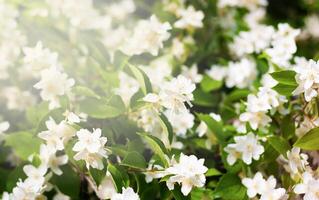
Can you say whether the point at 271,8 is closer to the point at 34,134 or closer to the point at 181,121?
the point at 181,121

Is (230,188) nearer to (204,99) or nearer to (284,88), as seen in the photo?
(284,88)

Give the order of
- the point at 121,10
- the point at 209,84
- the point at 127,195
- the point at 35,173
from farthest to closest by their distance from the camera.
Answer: the point at 121,10 → the point at 209,84 → the point at 35,173 → the point at 127,195

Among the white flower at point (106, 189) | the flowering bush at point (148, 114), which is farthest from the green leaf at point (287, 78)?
the white flower at point (106, 189)

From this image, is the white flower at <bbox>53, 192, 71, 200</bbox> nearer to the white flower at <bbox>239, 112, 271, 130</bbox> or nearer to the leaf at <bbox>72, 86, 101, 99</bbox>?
the leaf at <bbox>72, 86, 101, 99</bbox>

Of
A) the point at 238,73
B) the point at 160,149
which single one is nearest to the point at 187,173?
the point at 160,149

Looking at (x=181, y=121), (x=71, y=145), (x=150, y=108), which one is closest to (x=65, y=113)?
(x=71, y=145)

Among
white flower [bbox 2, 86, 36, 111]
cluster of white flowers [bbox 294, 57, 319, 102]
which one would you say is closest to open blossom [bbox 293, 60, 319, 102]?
cluster of white flowers [bbox 294, 57, 319, 102]
